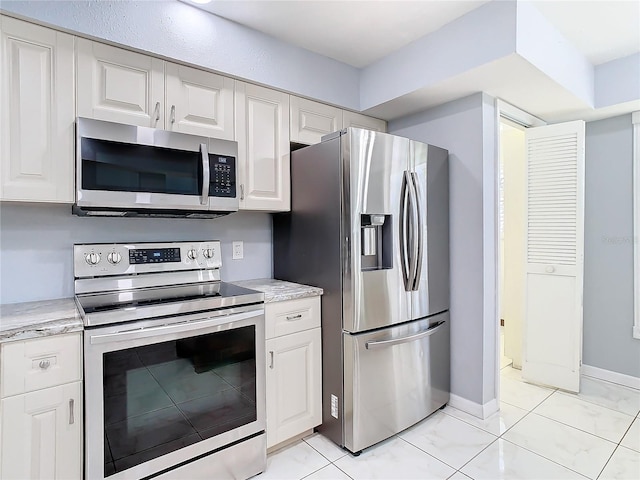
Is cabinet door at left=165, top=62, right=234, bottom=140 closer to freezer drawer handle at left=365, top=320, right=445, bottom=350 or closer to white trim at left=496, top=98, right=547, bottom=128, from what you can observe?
freezer drawer handle at left=365, top=320, right=445, bottom=350

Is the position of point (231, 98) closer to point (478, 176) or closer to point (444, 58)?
point (444, 58)

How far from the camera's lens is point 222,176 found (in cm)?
196

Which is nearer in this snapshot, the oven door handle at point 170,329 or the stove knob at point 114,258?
the oven door handle at point 170,329

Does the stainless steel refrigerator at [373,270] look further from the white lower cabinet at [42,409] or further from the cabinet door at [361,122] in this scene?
the white lower cabinet at [42,409]

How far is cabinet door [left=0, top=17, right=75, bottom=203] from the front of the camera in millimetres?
1469

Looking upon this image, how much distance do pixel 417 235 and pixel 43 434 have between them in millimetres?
1951

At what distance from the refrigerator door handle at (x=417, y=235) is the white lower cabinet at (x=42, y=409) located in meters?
1.71

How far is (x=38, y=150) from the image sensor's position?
1.53 meters

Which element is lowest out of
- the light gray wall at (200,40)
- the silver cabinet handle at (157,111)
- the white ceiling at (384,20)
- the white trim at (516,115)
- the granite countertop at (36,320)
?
the granite countertop at (36,320)

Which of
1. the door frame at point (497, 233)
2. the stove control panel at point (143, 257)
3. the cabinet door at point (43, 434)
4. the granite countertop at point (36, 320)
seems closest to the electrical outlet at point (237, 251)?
the stove control panel at point (143, 257)

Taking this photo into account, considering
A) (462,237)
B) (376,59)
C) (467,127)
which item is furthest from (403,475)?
(376,59)

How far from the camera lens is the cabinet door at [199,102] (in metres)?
1.87

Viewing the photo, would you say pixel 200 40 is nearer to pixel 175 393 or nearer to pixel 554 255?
pixel 175 393

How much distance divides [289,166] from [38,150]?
1301 mm
